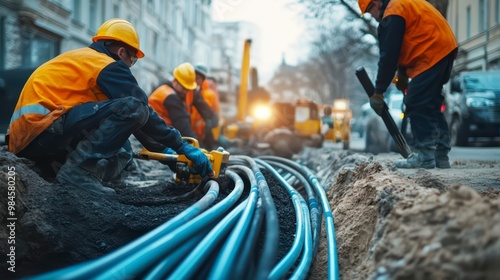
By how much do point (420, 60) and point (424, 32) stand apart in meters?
0.25

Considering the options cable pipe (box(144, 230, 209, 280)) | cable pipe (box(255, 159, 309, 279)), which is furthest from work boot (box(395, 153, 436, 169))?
cable pipe (box(144, 230, 209, 280))

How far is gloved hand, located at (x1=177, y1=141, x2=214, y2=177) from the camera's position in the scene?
362 centimetres

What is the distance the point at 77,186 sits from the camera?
3.32 meters

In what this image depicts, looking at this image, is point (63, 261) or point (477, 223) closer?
point (477, 223)

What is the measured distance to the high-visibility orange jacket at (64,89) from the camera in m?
3.35

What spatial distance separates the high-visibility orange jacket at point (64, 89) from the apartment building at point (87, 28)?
1162 cm

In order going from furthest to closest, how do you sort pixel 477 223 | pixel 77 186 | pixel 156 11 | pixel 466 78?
1. pixel 156 11
2. pixel 466 78
3. pixel 77 186
4. pixel 477 223

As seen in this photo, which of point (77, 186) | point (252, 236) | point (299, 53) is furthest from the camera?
point (299, 53)

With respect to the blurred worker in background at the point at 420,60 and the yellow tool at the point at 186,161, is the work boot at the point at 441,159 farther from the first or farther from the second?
the yellow tool at the point at 186,161

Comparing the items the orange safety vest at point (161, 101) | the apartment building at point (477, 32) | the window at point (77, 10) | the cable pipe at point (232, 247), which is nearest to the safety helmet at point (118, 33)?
the cable pipe at point (232, 247)

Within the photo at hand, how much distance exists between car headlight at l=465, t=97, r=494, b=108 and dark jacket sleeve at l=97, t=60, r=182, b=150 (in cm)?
896

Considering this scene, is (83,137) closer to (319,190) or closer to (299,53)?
(319,190)

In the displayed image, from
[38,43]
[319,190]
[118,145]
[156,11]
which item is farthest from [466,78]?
[156,11]

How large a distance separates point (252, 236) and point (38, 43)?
52.1 ft
